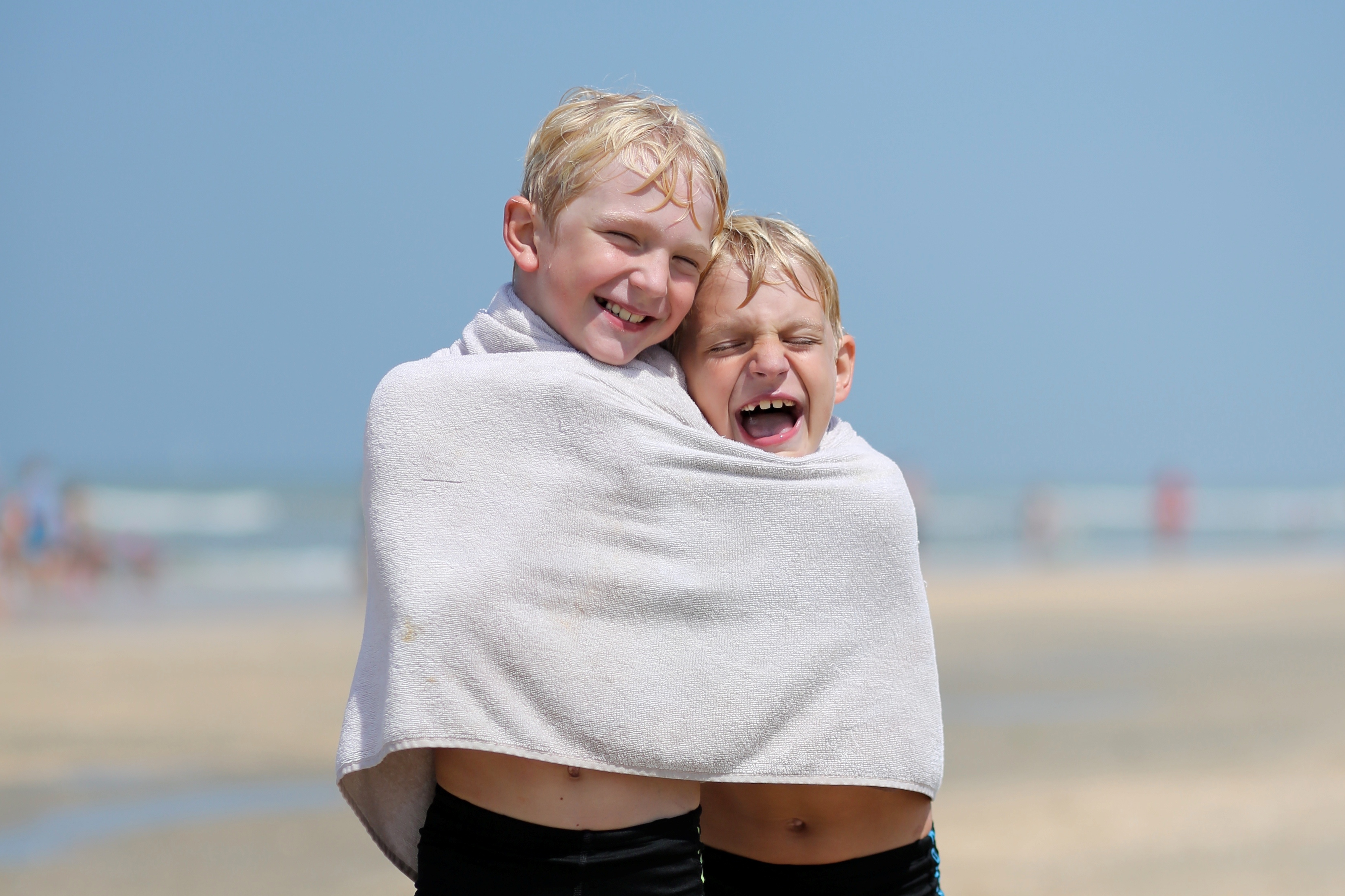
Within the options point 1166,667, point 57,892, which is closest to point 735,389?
point 57,892

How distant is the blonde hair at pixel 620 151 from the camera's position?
81.4 inches

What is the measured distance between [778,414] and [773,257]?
0.91 ft

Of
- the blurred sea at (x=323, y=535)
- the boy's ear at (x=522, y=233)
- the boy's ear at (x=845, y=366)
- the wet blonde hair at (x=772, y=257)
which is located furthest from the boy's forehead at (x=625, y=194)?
the blurred sea at (x=323, y=535)

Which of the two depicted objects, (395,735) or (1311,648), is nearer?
(395,735)

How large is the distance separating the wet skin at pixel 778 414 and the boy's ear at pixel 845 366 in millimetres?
206

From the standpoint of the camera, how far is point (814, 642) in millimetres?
2035

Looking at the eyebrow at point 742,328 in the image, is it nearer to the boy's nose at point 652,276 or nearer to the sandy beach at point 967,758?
the boy's nose at point 652,276

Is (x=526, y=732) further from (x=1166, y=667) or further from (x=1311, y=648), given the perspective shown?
(x=1311, y=648)

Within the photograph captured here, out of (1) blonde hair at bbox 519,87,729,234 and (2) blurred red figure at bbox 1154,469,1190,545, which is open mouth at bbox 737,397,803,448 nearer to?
(1) blonde hair at bbox 519,87,729,234

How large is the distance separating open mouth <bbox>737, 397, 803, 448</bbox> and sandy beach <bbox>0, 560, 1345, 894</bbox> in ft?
13.3

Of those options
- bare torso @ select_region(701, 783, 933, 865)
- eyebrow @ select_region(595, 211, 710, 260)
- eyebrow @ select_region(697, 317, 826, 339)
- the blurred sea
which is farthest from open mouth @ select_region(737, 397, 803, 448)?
the blurred sea

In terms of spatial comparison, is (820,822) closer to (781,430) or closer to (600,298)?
(781,430)

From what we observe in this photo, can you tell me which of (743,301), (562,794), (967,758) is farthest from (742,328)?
(967,758)

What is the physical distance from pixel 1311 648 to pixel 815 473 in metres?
13.6
